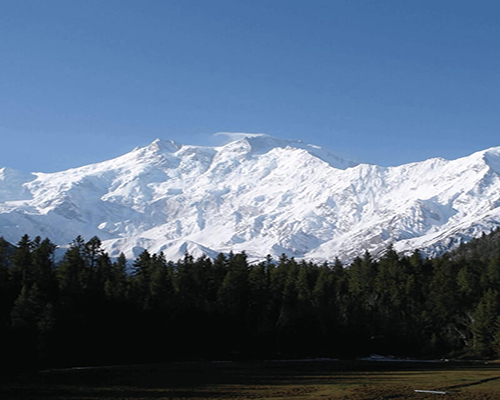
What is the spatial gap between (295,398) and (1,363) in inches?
1879

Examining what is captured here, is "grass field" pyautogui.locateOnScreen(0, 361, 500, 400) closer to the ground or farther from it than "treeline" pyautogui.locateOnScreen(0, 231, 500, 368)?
closer to the ground

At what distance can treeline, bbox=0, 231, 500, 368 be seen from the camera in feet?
320

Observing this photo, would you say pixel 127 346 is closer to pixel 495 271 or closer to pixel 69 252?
pixel 69 252

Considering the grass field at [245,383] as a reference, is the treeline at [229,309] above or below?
above

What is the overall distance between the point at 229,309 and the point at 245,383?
5631 centimetres

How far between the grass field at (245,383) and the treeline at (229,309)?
15957 millimetres

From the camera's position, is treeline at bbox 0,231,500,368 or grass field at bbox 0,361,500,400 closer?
grass field at bbox 0,361,500,400

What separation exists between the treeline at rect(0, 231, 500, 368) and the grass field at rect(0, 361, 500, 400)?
15957mm

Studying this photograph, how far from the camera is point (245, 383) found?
67.1 metres

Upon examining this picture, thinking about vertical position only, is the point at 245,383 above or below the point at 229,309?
below

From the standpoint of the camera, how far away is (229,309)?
12331 cm

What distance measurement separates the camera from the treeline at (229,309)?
97.4 metres

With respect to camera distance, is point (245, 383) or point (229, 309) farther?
point (229, 309)

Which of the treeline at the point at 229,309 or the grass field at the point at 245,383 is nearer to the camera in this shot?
the grass field at the point at 245,383
